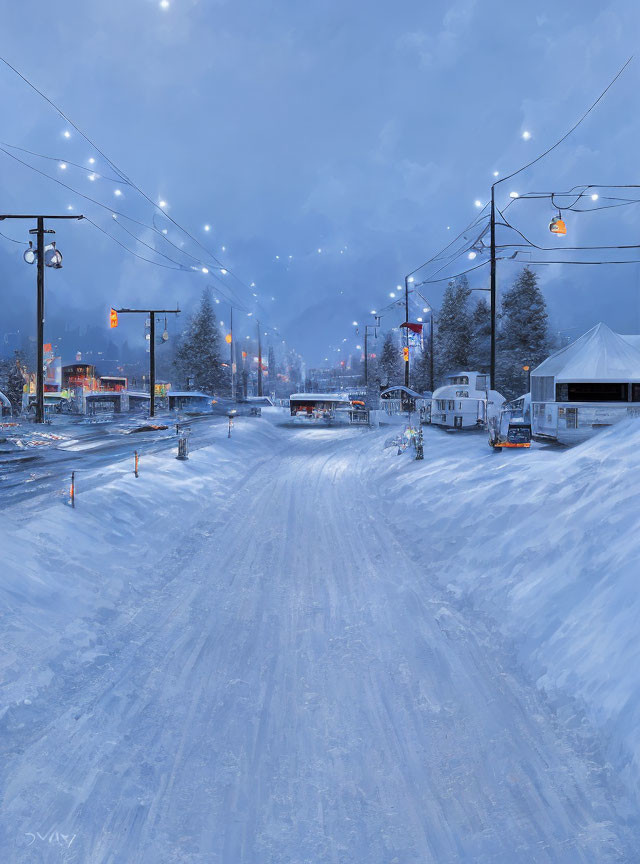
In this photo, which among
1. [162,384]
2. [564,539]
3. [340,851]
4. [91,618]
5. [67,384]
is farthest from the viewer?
[67,384]

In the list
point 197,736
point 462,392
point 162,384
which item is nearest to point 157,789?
point 197,736

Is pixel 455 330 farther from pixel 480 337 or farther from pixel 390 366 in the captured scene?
pixel 390 366

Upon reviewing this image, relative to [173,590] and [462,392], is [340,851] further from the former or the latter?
[462,392]

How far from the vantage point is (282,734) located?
4664mm

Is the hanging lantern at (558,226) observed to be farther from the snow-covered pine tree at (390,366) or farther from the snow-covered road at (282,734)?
the snow-covered pine tree at (390,366)

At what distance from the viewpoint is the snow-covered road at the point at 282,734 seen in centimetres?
360

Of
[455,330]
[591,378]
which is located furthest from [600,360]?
[455,330]

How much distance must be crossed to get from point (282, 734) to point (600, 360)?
25.5m

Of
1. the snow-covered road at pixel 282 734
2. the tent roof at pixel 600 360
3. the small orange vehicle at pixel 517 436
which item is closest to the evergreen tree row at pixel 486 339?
the tent roof at pixel 600 360

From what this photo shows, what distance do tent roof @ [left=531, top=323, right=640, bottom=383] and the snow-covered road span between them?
20.2m

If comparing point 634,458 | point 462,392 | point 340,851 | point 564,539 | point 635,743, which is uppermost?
point 462,392

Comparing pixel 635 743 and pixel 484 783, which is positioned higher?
pixel 635 743

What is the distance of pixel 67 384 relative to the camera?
375 ft

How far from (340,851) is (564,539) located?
5849 mm
